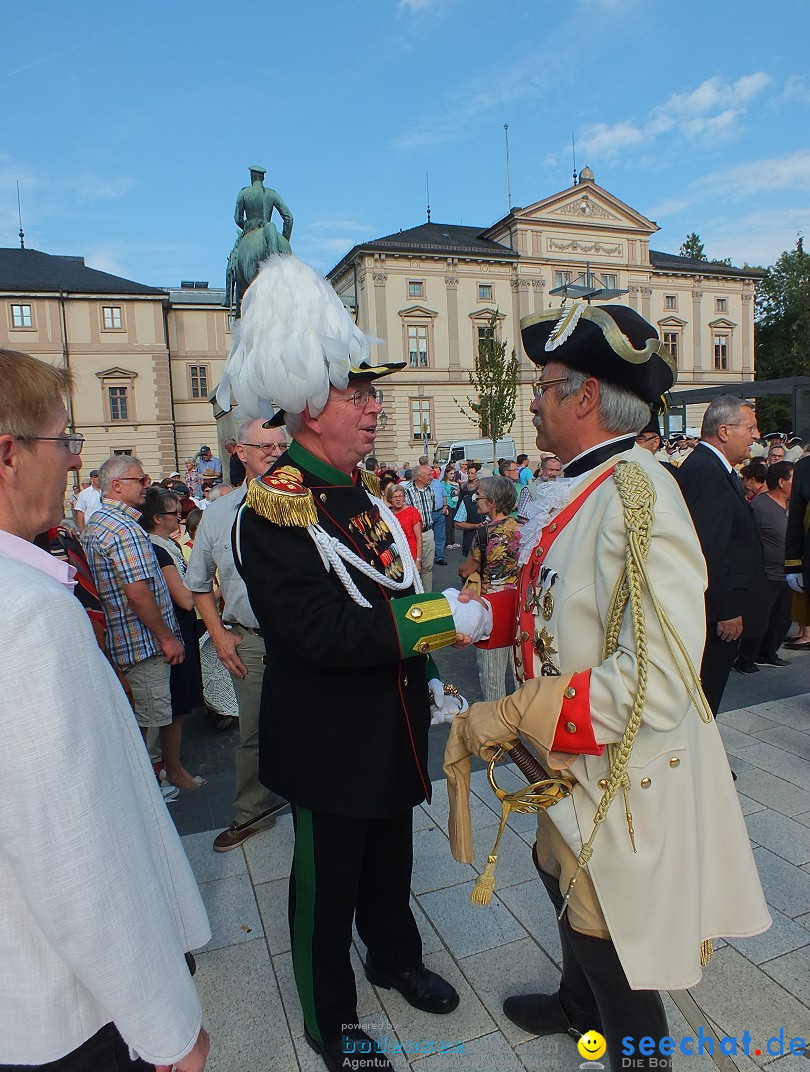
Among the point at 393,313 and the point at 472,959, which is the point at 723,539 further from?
the point at 393,313

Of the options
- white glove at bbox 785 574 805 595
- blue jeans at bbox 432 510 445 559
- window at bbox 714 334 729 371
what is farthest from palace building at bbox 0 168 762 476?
white glove at bbox 785 574 805 595

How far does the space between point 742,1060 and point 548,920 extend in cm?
82

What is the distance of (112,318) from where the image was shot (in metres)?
37.7

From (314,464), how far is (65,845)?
1.32m

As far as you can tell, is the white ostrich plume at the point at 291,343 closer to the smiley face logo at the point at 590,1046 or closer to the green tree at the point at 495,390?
the smiley face logo at the point at 590,1046

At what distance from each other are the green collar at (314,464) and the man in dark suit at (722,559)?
2292mm

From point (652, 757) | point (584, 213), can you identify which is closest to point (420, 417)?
point (584, 213)

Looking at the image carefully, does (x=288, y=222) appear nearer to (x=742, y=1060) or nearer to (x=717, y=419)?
(x=717, y=419)

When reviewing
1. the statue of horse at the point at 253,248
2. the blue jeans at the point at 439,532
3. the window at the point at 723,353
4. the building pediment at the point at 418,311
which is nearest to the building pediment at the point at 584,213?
the building pediment at the point at 418,311

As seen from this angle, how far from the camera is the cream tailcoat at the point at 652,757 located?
1.46m

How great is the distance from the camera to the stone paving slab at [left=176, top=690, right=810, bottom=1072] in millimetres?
2174

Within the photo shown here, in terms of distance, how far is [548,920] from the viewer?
2.75 metres

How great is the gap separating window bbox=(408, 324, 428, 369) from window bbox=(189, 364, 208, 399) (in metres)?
13.0

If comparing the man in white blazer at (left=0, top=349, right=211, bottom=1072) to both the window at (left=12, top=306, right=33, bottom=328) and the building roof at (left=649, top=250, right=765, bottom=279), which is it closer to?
the window at (left=12, top=306, right=33, bottom=328)
